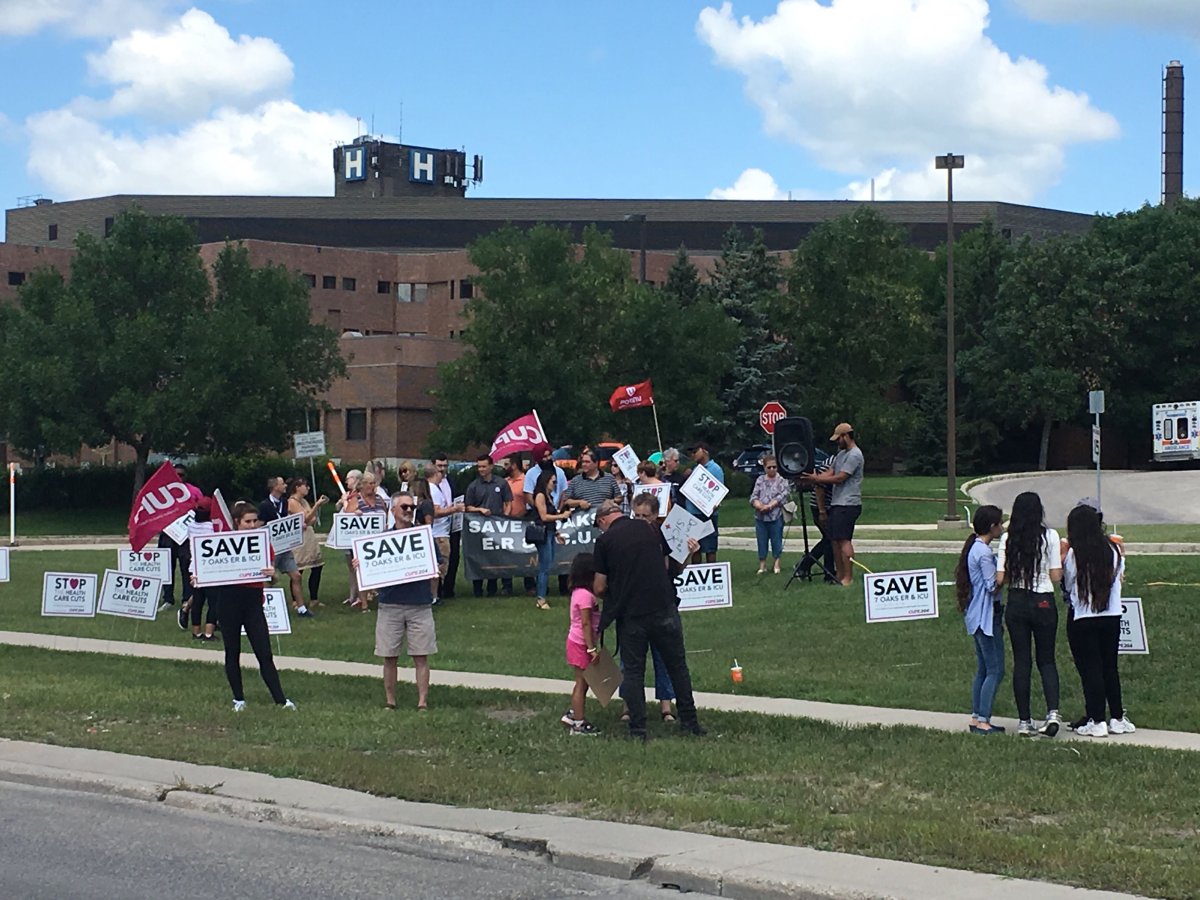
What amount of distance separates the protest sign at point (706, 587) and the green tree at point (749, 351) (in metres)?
43.4

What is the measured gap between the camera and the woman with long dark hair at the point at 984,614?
39.7 feet

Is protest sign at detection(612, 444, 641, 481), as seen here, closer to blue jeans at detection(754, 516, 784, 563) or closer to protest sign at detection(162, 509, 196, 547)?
blue jeans at detection(754, 516, 784, 563)

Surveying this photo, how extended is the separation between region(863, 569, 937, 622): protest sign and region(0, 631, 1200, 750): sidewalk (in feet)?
6.02

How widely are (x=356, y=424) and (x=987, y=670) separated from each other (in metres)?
64.2

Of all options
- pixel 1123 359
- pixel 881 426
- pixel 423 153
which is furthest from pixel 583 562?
pixel 423 153

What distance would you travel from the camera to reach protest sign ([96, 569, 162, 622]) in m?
18.8

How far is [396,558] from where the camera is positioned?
45.2 ft

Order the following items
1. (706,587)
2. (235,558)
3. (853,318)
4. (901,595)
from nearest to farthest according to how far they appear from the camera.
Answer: (235,558) → (901,595) → (706,587) → (853,318)

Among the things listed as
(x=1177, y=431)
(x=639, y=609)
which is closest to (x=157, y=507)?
(x=639, y=609)

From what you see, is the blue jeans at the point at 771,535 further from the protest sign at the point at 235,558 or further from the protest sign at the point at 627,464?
the protest sign at the point at 235,558

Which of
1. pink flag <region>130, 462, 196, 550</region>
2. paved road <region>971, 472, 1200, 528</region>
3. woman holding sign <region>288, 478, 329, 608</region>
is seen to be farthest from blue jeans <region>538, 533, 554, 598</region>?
paved road <region>971, 472, 1200, 528</region>

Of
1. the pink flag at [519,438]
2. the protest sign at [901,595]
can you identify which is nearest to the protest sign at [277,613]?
the protest sign at [901,595]

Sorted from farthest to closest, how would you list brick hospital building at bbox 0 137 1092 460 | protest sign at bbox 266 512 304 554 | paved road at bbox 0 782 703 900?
1. brick hospital building at bbox 0 137 1092 460
2. protest sign at bbox 266 512 304 554
3. paved road at bbox 0 782 703 900

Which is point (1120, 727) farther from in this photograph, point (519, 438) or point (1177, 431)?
point (1177, 431)
